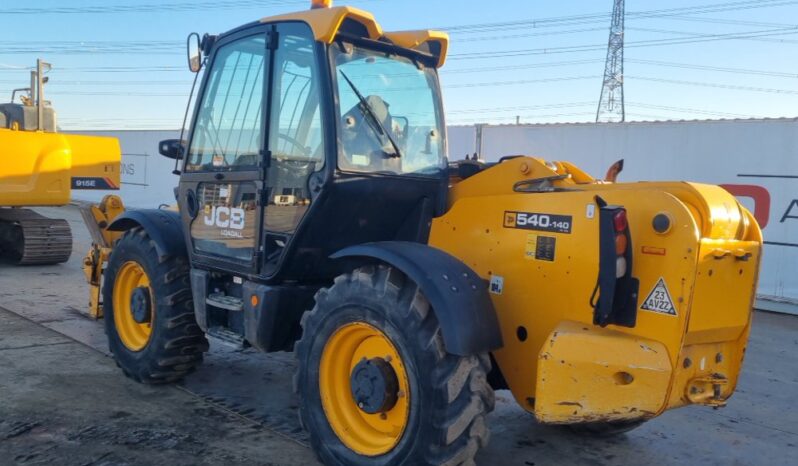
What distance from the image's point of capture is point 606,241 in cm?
320

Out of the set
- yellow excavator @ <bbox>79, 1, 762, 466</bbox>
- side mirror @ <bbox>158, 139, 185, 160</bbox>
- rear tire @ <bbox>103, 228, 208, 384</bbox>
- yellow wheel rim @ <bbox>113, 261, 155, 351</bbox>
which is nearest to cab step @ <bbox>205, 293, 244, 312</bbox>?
yellow excavator @ <bbox>79, 1, 762, 466</bbox>

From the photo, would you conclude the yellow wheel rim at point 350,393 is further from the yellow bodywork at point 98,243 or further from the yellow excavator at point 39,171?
the yellow excavator at point 39,171

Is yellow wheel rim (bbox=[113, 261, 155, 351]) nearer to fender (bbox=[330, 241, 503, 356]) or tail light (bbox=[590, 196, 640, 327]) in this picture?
fender (bbox=[330, 241, 503, 356])

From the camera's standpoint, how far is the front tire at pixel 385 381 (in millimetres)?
3264

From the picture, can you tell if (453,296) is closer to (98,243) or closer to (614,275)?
(614,275)

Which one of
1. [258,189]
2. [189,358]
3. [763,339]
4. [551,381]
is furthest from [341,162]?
[763,339]

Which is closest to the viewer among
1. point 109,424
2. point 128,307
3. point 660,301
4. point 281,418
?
point 660,301

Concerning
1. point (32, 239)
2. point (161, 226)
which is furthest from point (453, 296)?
point (32, 239)

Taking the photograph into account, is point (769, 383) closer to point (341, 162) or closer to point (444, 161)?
point (444, 161)

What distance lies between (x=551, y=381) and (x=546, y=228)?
78 centimetres

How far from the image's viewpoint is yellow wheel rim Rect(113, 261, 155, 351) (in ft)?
17.8

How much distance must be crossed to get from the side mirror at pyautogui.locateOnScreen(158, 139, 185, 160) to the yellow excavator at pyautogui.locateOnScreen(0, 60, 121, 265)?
5400mm

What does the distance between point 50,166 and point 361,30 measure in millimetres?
7359

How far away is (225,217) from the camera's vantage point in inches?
181
